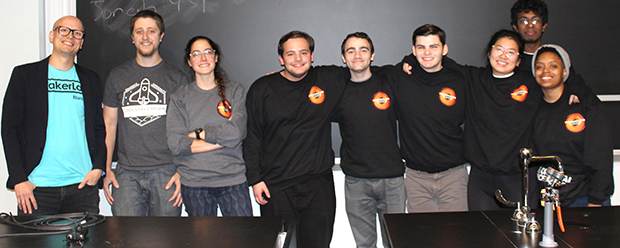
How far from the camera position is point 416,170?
2.75 metres

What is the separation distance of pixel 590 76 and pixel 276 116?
2350 mm

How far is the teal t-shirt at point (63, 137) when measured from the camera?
2.65 meters

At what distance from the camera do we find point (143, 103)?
2.78 m

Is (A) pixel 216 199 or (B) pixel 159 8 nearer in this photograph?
(A) pixel 216 199

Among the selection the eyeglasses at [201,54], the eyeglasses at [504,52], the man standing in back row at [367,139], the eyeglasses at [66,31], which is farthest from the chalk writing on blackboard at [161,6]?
the eyeglasses at [504,52]

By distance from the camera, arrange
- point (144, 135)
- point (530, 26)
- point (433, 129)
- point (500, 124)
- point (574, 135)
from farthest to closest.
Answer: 1. point (530, 26)
2. point (144, 135)
3. point (433, 129)
4. point (500, 124)
5. point (574, 135)

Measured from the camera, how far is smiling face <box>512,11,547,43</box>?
2959mm

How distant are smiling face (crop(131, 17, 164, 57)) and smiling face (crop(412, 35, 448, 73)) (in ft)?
5.65

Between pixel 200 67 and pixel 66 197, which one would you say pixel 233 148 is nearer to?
pixel 200 67

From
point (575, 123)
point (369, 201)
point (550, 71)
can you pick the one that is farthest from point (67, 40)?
point (575, 123)

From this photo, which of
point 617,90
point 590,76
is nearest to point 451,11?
point 590,76

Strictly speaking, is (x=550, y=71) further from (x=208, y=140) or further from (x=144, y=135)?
(x=144, y=135)

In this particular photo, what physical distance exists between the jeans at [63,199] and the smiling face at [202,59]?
3.43 ft

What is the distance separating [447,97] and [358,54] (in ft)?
2.03
